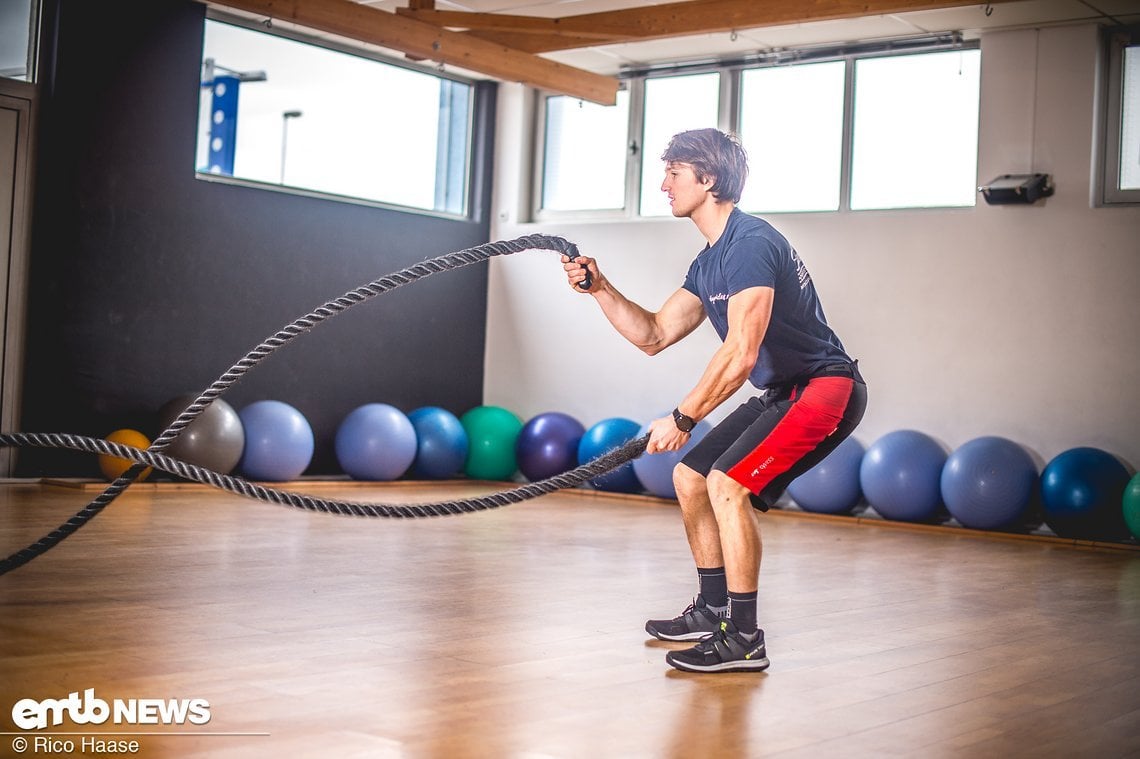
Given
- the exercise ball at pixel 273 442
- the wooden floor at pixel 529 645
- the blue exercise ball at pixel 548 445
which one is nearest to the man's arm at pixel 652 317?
the wooden floor at pixel 529 645

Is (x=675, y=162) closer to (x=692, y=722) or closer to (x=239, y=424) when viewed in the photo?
(x=692, y=722)

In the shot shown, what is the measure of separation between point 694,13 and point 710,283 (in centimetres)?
426

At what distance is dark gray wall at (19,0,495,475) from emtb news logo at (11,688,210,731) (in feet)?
17.5

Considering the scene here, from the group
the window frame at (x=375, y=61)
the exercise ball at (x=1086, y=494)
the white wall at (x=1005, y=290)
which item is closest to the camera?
Answer: the exercise ball at (x=1086, y=494)

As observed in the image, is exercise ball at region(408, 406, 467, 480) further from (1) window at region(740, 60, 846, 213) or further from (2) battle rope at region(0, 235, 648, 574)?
(2) battle rope at region(0, 235, 648, 574)

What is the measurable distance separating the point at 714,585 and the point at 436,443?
5.46 m

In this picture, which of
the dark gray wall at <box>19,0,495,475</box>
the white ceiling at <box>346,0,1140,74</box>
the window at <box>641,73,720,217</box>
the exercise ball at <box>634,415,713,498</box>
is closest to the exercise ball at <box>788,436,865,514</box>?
the exercise ball at <box>634,415,713,498</box>

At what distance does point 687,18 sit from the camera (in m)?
7.45

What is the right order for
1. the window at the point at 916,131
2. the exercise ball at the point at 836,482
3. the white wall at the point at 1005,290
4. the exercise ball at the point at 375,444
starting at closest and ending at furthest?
the white wall at the point at 1005,290, the exercise ball at the point at 836,482, the window at the point at 916,131, the exercise ball at the point at 375,444

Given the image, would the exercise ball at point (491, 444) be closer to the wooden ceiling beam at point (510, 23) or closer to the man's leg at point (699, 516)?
the wooden ceiling beam at point (510, 23)

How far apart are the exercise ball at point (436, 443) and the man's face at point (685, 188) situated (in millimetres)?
5642

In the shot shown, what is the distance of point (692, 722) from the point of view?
9.34ft

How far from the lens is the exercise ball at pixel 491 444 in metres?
9.39

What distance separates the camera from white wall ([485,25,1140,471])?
7.58 meters
